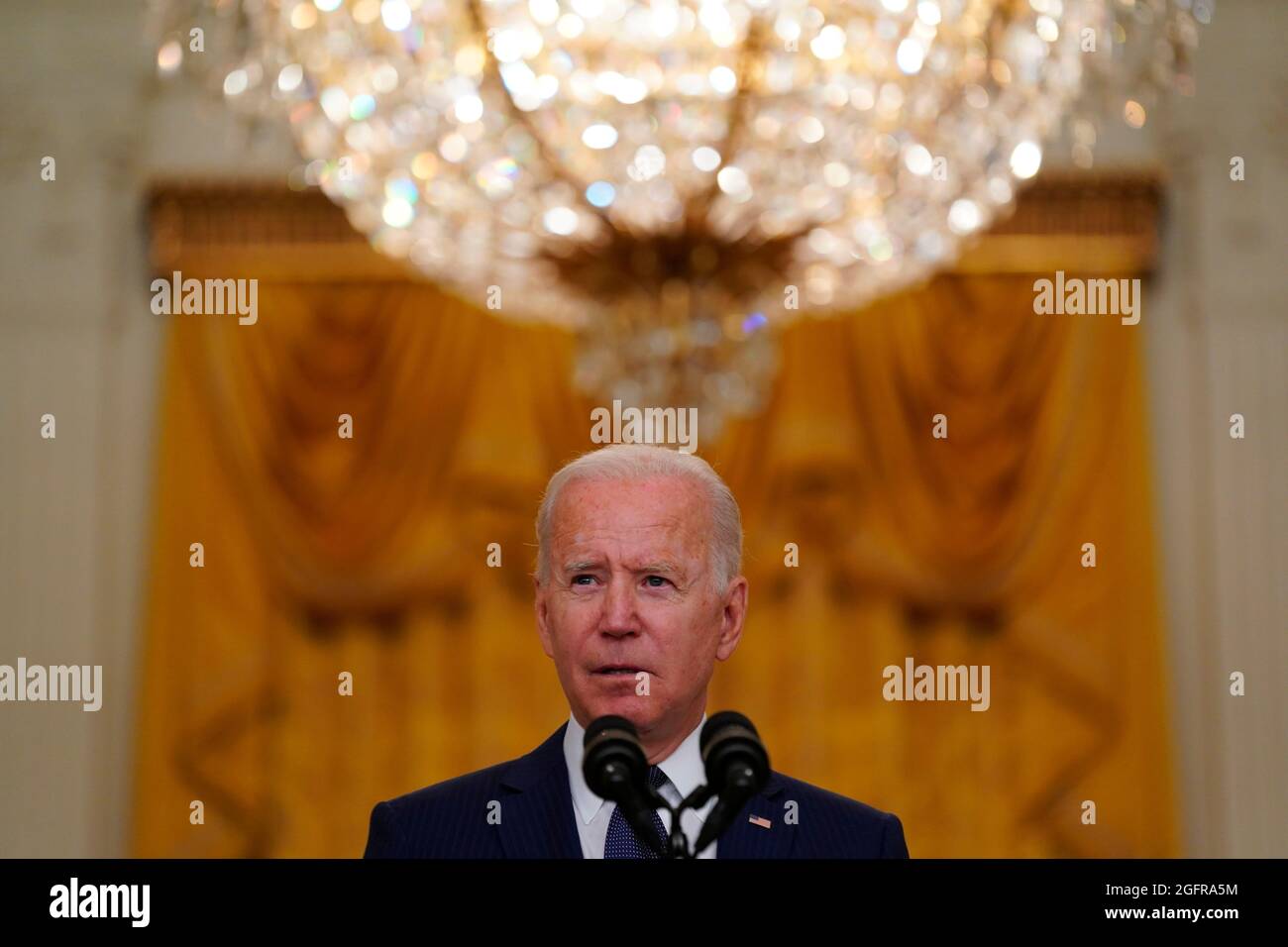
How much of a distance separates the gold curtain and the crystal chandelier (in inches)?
77.3

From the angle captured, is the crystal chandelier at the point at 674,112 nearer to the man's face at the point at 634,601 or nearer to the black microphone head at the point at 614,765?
the man's face at the point at 634,601

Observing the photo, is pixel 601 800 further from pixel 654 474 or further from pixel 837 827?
pixel 654 474

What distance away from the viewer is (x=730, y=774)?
1.46 metres

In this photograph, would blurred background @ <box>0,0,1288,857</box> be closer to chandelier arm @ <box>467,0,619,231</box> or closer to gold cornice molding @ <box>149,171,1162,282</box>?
gold cornice molding @ <box>149,171,1162,282</box>

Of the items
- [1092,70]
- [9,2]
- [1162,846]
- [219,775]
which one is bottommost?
[1162,846]

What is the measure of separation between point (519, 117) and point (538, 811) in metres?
1.66

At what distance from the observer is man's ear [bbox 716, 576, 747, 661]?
2100 mm

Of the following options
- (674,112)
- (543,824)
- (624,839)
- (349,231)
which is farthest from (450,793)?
(349,231)

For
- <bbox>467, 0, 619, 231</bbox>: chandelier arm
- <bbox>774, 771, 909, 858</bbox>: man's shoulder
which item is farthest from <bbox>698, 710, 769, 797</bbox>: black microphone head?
<bbox>467, 0, 619, 231</bbox>: chandelier arm

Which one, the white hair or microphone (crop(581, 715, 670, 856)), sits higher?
the white hair

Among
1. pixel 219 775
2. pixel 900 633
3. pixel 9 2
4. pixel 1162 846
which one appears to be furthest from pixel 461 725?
pixel 9 2
